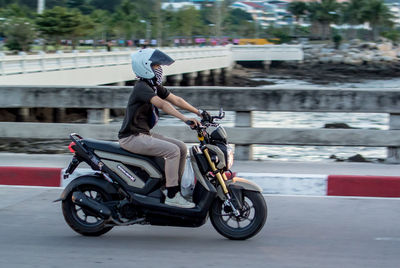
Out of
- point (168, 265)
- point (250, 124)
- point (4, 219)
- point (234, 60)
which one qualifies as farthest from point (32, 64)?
point (234, 60)

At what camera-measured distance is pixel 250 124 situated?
331 inches

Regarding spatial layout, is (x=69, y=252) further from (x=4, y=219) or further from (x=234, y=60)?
(x=234, y=60)

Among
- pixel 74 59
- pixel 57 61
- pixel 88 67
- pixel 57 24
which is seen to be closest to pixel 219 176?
pixel 57 61

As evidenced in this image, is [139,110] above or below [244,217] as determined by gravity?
above

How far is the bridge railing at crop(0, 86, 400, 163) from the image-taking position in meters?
8.10

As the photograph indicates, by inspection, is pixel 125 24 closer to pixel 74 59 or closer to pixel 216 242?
pixel 74 59

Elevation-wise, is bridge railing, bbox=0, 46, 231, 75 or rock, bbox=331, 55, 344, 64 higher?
bridge railing, bbox=0, 46, 231, 75

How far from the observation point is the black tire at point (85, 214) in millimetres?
5203

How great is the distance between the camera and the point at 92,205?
5105 millimetres

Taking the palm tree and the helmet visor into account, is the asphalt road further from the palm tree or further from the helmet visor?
the palm tree

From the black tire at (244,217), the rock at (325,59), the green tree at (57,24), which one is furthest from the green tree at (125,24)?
the black tire at (244,217)

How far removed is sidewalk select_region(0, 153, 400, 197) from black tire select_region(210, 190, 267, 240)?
2073mm

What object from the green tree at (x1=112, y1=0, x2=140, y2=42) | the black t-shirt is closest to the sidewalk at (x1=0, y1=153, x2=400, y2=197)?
the black t-shirt

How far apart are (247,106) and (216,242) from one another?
344 cm
